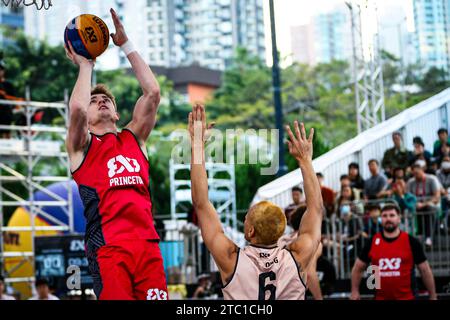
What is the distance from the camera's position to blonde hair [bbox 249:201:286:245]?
468cm

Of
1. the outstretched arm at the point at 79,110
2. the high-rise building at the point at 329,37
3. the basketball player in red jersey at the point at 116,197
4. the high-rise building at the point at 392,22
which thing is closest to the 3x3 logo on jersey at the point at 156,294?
the basketball player in red jersey at the point at 116,197

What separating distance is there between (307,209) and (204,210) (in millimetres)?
617

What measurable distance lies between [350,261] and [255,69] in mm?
32046

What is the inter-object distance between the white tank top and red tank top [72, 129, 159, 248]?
943mm

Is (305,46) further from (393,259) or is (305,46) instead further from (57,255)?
(393,259)

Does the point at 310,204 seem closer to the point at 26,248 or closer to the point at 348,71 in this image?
the point at 26,248

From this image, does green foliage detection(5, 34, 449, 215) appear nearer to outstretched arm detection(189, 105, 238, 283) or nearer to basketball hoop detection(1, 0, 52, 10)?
basketball hoop detection(1, 0, 52, 10)

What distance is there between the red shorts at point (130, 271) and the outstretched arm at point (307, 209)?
0.90 meters

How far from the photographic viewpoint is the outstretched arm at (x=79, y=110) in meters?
5.32

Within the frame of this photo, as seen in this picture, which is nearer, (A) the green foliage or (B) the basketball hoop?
(B) the basketball hoop

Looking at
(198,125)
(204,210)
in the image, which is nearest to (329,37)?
(198,125)

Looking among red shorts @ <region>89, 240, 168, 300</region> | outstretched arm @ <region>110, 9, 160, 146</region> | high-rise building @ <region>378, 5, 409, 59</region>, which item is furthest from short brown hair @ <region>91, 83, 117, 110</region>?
high-rise building @ <region>378, 5, 409, 59</region>

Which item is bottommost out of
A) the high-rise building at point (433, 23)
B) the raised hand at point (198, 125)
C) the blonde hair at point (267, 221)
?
the blonde hair at point (267, 221)

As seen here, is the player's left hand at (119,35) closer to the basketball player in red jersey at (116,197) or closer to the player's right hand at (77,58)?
the basketball player in red jersey at (116,197)
